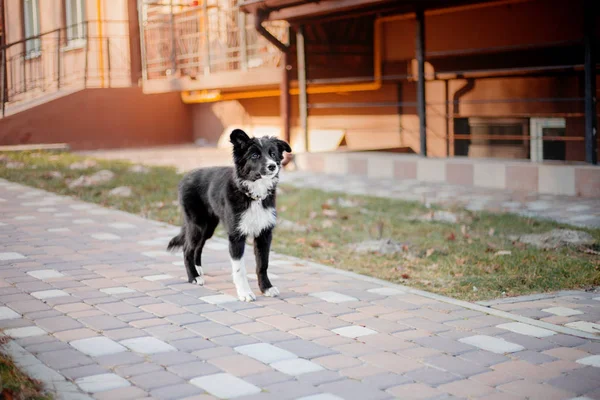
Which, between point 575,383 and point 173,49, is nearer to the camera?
point 575,383

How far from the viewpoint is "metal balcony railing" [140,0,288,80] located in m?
16.0

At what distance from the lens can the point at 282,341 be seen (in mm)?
4457

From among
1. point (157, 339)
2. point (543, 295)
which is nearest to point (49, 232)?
point (157, 339)

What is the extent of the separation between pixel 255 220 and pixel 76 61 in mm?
17090

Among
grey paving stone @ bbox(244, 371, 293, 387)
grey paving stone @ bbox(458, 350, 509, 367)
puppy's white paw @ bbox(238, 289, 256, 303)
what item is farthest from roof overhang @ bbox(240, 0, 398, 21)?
grey paving stone @ bbox(244, 371, 293, 387)

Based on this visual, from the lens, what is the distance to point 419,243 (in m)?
7.31

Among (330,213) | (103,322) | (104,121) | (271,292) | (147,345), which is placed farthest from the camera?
(104,121)

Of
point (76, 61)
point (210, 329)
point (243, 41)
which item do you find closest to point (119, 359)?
point (210, 329)

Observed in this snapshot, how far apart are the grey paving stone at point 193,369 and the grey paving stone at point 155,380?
0.05 m

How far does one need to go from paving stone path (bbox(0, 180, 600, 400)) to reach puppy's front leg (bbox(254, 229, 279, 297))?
0.41ft

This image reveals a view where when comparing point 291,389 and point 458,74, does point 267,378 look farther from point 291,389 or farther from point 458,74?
point 458,74

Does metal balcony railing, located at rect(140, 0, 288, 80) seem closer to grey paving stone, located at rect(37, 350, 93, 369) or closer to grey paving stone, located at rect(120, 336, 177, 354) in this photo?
grey paving stone, located at rect(120, 336, 177, 354)

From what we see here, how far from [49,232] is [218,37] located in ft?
→ 32.3

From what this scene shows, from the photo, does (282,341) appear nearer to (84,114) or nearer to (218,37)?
(218,37)
